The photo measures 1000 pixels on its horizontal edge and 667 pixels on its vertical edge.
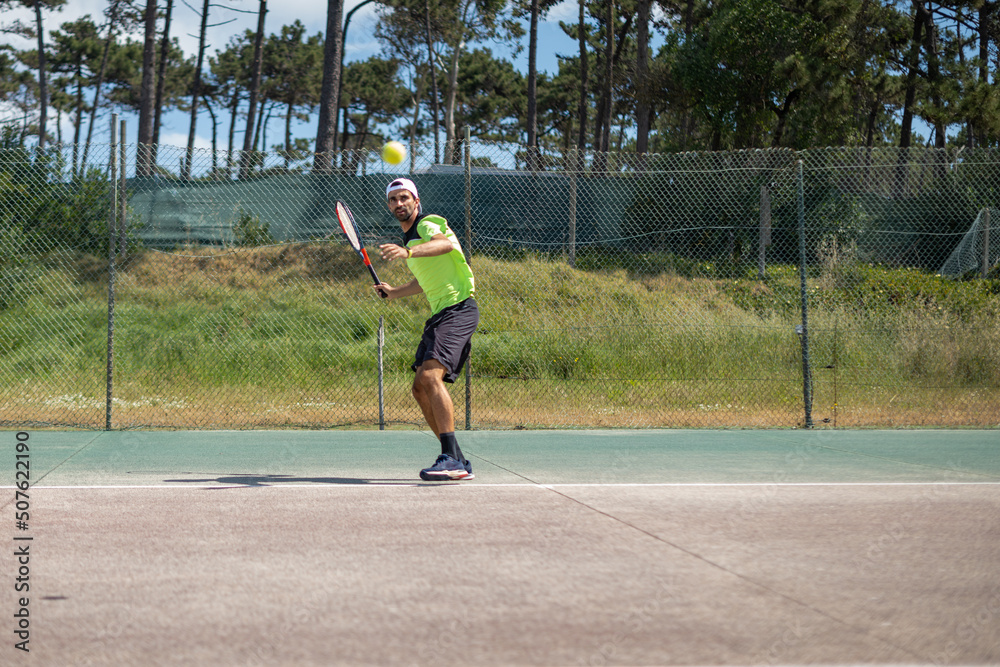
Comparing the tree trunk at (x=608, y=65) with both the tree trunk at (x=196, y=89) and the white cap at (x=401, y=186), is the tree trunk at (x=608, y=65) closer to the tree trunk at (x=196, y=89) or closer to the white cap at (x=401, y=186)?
the tree trunk at (x=196, y=89)

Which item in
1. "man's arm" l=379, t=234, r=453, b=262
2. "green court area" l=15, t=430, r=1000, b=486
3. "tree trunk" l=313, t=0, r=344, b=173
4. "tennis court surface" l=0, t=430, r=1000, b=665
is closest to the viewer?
"tennis court surface" l=0, t=430, r=1000, b=665

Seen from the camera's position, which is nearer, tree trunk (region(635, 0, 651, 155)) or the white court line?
the white court line

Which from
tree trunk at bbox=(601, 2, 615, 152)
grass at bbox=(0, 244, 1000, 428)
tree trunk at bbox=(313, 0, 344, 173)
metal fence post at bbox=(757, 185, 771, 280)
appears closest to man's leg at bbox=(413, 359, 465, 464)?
grass at bbox=(0, 244, 1000, 428)

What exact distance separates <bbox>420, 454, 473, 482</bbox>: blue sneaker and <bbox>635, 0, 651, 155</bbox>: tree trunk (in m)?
19.1

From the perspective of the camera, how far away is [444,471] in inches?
250

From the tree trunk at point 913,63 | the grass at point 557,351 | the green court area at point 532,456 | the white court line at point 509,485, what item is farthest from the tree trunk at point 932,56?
the white court line at point 509,485

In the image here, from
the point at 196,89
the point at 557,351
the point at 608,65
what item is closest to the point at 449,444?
the point at 557,351

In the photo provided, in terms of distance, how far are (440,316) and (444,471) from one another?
41.7 inches

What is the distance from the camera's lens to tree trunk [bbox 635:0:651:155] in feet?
84.3

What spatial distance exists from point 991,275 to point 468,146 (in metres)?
9.29

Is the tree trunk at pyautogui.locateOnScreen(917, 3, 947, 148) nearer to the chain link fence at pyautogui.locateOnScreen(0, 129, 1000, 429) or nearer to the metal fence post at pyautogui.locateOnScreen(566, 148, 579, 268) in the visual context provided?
the chain link fence at pyautogui.locateOnScreen(0, 129, 1000, 429)

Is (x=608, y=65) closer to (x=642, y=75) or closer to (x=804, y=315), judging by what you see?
(x=642, y=75)

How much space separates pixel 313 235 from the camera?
14742 mm

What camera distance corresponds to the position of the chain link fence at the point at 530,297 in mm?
10570
